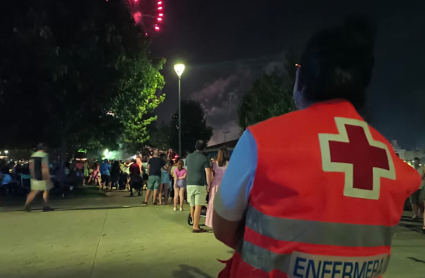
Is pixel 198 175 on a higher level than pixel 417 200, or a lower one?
higher

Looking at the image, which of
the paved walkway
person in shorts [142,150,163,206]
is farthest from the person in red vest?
person in shorts [142,150,163,206]

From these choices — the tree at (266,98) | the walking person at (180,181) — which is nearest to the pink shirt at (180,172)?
the walking person at (180,181)

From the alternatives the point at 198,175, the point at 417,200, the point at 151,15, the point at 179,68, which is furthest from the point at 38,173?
the point at 151,15

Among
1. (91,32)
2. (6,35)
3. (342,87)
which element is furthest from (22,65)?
(342,87)

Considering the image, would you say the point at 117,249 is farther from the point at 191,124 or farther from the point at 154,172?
the point at 191,124

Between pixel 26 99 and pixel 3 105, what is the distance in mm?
854

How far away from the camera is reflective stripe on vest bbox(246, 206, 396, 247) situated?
4.61ft

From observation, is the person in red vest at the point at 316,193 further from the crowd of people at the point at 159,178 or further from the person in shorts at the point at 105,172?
the person in shorts at the point at 105,172

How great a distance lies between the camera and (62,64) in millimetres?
15703

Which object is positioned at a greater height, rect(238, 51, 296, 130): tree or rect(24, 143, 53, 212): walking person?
rect(238, 51, 296, 130): tree

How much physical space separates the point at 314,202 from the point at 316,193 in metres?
0.03

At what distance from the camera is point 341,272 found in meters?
1.43

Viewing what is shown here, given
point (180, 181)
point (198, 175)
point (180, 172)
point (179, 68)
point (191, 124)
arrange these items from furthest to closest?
point (191, 124) → point (179, 68) → point (180, 172) → point (180, 181) → point (198, 175)

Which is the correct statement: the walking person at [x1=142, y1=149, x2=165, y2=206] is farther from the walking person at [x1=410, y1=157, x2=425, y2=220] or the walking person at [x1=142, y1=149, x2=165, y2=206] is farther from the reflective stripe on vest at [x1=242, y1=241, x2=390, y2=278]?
the reflective stripe on vest at [x1=242, y1=241, x2=390, y2=278]
